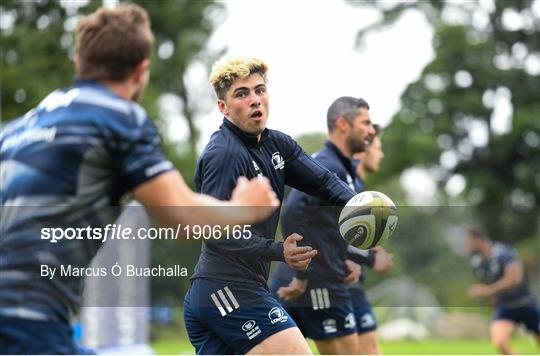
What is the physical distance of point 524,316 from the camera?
16656mm

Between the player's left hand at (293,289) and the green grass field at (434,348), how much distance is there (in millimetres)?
12801

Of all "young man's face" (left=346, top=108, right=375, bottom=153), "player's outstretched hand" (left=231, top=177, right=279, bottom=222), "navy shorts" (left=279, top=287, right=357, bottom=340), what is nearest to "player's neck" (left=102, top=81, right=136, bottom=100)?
"player's outstretched hand" (left=231, top=177, right=279, bottom=222)

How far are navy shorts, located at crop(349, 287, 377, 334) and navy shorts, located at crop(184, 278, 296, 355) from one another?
3.34 metres

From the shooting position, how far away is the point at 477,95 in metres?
34.8

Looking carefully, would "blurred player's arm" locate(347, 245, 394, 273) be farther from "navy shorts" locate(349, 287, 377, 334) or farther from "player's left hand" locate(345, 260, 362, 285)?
"navy shorts" locate(349, 287, 377, 334)

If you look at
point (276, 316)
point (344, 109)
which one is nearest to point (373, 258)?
point (344, 109)

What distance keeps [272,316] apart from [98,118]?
2.38m

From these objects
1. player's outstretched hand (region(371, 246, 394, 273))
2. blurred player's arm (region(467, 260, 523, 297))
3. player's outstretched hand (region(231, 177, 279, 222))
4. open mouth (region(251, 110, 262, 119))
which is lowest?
blurred player's arm (region(467, 260, 523, 297))

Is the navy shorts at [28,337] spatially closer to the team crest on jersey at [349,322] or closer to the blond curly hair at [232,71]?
the blond curly hair at [232,71]

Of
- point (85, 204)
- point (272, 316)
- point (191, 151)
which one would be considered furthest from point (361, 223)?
point (191, 151)

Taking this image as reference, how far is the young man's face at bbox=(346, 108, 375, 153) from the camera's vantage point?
882cm

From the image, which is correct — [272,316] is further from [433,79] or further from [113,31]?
[433,79]

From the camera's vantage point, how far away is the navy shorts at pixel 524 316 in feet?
54.1

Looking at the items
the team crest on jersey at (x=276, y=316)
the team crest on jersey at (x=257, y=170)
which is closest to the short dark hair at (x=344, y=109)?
the team crest on jersey at (x=257, y=170)
